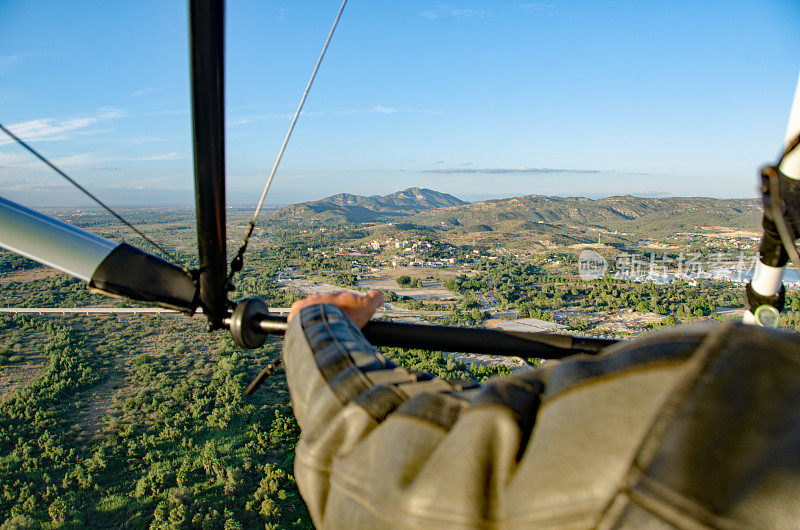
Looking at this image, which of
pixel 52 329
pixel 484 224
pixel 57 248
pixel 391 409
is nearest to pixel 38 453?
pixel 52 329

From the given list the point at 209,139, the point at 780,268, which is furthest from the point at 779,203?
the point at 209,139

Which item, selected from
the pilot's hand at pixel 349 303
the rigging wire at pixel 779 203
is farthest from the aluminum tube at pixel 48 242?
the rigging wire at pixel 779 203

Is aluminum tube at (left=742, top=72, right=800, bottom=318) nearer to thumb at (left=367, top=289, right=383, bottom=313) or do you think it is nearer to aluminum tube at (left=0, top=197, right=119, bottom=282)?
thumb at (left=367, top=289, right=383, bottom=313)

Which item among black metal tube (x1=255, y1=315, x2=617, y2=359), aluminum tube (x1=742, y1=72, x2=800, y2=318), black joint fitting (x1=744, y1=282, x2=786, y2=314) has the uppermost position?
aluminum tube (x1=742, y1=72, x2=800, y2=318)

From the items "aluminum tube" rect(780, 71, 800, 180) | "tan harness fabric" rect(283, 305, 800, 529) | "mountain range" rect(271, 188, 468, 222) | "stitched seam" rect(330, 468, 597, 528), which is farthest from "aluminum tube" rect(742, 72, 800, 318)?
"mountain range" rect(271, 188, 468, 222)

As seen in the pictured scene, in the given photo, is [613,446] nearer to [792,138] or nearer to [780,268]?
[792,138]

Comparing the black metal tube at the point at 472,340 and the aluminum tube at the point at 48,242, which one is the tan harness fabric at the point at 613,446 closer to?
the black metal tube at the point at 472,340
